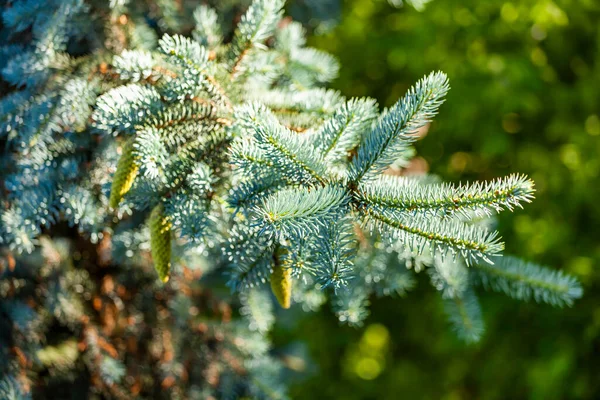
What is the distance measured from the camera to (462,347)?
1655 mm

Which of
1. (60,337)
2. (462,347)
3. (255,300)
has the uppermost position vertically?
(462,347)

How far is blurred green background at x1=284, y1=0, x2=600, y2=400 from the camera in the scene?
145 centimetres

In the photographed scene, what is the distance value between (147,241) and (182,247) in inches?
4.3

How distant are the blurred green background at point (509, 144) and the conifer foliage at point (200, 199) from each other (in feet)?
1.75

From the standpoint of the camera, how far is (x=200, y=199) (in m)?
0.77

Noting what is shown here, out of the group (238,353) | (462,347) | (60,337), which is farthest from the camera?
(462,347)

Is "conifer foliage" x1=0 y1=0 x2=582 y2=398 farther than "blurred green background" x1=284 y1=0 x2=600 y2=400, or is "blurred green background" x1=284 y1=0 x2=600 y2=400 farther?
"blurred green background" x1=284 y1=0 x2=600 y2=400

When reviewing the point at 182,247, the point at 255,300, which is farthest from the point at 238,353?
the point at 182,247

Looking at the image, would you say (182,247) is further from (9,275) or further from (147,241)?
(9,275)

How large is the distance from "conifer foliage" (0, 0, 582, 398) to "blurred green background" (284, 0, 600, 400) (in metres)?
0.53

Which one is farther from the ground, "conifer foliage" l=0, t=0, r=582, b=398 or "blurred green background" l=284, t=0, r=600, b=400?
"blurred green background" l=284, t=0, r=600, b=400

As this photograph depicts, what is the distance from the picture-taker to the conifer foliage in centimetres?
65

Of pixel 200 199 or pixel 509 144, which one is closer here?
pixel 200 199

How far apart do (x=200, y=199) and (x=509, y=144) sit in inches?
45.2
